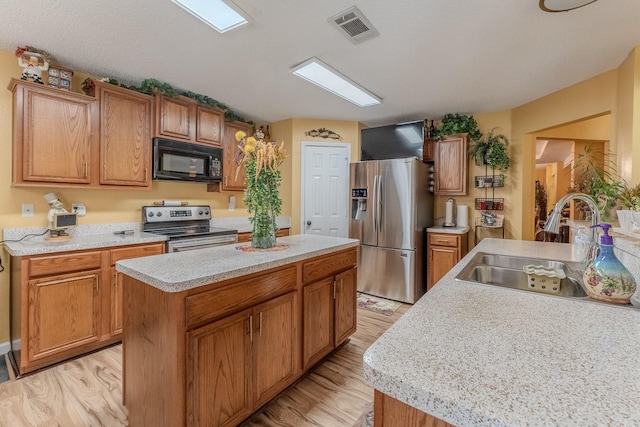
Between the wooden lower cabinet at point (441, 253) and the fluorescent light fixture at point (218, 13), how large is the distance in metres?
3.11

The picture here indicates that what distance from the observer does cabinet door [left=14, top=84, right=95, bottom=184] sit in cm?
228

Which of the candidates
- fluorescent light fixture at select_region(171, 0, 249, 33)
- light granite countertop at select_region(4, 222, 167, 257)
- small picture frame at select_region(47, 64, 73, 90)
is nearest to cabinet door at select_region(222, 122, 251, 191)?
light granite countertop at select_region(4, 222, 167, 257)

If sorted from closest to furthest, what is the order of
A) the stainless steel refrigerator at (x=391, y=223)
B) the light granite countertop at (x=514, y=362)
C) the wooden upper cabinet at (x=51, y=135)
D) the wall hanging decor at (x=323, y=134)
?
the light granite countertop at (x=514, y=362) → the wooden upper cabinet at (x=51, y=135) → the stainless steel refrigerator at (x=391, y=223) → the wall hanging decor at (x=323, y=134)

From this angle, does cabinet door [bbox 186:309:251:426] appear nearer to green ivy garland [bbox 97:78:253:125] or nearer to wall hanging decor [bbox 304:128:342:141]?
green ivy garland [bbox 97:78:253:125]

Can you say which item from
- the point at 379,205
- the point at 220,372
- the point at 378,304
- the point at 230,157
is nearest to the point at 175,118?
the point at 230,157

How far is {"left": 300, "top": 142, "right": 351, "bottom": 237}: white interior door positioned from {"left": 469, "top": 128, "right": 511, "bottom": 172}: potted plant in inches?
68.1

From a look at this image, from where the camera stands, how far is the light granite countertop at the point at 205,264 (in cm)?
130

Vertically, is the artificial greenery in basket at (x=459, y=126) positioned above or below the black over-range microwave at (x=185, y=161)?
above

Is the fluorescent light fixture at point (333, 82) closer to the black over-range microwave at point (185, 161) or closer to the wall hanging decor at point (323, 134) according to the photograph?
the wall hanging decor at point (323, 134)

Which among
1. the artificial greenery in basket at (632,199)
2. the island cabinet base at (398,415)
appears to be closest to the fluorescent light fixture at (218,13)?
the island cabinet base at (398,415)

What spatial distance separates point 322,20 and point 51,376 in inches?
124

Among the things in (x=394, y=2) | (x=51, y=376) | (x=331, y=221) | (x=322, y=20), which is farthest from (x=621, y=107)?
(x=51, y=376)

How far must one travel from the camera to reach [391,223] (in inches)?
147

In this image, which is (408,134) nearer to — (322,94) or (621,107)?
(322,94)
